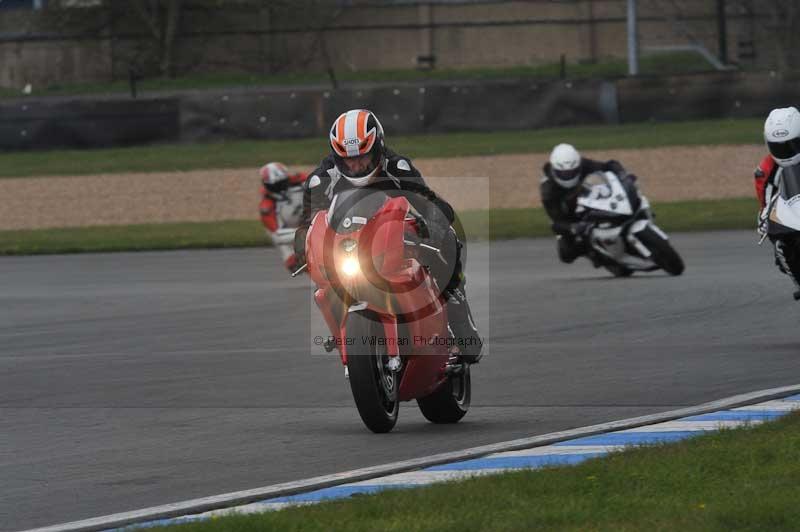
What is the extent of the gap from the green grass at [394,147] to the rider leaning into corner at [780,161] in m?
20.8

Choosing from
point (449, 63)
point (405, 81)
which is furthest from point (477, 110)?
point (449, 63)

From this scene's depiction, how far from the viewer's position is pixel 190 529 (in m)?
5.79

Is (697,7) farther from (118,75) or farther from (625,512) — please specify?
(625,512)

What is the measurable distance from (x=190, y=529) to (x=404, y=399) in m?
2.62

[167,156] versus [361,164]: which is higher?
[361,164]

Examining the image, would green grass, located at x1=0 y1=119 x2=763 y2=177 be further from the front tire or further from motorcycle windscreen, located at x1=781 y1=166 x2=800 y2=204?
motorcycle windscreen, located at x1=781 y1=166 x2=800 y2=204

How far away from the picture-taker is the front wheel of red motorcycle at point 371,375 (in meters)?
7.80

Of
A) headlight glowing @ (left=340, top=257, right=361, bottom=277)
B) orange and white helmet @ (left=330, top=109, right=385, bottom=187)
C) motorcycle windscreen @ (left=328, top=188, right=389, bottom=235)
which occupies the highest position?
orange and white helmet @ (left=330, top=109, right=385, bottom=187)

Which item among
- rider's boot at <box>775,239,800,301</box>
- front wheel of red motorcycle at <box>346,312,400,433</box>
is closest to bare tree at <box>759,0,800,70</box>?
rider's boot at <box>775,239,800,301</box>

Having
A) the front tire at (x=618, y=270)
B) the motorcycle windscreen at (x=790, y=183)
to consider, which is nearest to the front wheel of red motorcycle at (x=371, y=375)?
the motorcycle windscreen at (x=790, y=183)

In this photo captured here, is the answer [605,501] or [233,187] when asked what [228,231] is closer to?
[233,187]

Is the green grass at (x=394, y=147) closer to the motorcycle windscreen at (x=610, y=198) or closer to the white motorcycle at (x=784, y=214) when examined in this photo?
the motorcycle windscreen at (x=610, y=198)

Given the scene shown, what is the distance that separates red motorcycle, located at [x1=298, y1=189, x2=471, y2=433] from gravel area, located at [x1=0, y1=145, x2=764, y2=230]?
66.5 ft

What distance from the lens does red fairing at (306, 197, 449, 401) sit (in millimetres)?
7984
